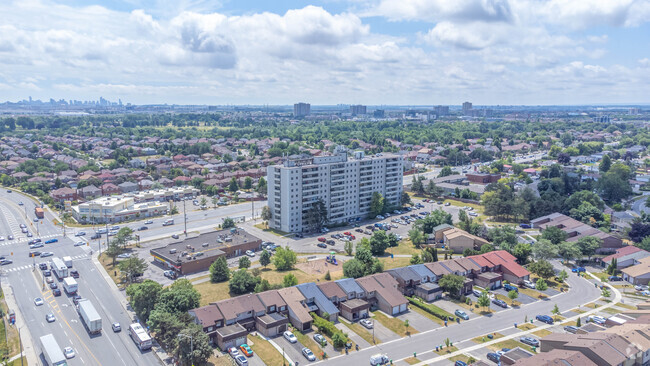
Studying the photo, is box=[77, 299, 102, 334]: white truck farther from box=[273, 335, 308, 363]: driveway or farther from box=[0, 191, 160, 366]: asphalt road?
box=[273, 335, 308, 363]: driveway

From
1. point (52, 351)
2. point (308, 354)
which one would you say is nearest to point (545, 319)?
point (308, 354)

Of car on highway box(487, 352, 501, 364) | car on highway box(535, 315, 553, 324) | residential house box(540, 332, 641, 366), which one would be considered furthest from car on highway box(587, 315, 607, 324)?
car on highway box(487, 352, 501, 364)

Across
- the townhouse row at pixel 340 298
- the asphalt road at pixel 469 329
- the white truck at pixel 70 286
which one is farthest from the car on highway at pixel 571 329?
the white truck at pixel 70 286

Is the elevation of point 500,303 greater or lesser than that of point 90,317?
lesser

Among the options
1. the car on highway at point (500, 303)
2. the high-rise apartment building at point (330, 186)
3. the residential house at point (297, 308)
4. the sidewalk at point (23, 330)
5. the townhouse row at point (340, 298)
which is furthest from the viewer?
the high-rise apartment building at point (330, 186)

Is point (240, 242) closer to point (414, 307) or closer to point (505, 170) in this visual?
point (414, 307)

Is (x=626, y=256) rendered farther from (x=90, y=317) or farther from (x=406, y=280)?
(x=90, y=317)

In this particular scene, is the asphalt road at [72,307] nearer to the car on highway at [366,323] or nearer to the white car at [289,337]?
the white car at [289,337]
